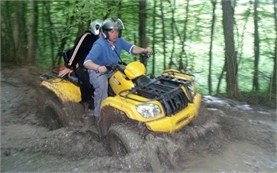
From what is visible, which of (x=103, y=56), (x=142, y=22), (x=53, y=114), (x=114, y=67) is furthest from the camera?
(x=142, y=22)

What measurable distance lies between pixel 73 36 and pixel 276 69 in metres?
5.27

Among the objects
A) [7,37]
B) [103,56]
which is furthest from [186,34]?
[7,37]

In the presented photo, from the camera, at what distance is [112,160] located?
4793mm

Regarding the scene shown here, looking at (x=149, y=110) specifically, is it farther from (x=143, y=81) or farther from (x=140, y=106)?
(x=143, y=81)

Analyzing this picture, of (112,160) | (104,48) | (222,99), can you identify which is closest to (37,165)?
(112,160)

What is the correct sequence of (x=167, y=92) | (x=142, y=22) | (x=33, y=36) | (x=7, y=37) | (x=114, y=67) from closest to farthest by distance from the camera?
1. (x=167, y=92)
2. (x=114, y=67)
3. (x=142, y=22)
4. (x=33, y=36)
5. (x=7, y=37)

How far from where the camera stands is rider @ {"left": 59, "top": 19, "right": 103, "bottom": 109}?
19.8 ft

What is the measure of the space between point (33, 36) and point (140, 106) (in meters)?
6.65

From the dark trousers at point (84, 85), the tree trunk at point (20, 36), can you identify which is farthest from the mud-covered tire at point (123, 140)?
the tree trunk at point (20, 36)

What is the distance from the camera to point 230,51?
26.5 feet

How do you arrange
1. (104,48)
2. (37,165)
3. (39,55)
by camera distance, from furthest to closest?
(39,55), (104,48), (37,165)

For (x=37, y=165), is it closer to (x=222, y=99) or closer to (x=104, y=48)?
(x=104, y=48)

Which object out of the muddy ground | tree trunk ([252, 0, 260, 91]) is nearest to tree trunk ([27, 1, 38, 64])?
the muddy ground

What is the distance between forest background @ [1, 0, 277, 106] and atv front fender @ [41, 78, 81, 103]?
1734 mm
